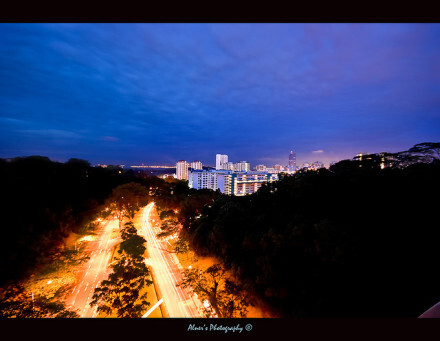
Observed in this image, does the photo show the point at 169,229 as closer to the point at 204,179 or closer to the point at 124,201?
the point at 124,201

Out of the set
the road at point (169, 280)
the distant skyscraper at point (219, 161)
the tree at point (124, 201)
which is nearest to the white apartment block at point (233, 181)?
the distant skyscraper at point (219, 161)

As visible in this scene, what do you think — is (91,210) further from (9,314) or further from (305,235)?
(305,235)

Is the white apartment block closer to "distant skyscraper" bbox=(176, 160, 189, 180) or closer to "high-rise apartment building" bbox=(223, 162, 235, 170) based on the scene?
"distant skyscraper" bbox=(176, 160, 189, 180)

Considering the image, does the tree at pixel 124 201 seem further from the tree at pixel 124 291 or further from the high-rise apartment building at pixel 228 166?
the high-rise apartment building at pixel 228 166

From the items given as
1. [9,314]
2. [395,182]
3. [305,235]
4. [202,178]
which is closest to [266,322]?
[305,235]

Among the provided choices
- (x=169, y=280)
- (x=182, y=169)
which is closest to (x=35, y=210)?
(x=169, y=280)

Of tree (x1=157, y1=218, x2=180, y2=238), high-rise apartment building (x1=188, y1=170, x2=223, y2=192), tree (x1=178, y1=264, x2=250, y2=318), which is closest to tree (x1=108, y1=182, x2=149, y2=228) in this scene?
tree (x1=157, y1=218, x2=180, y2=238)
